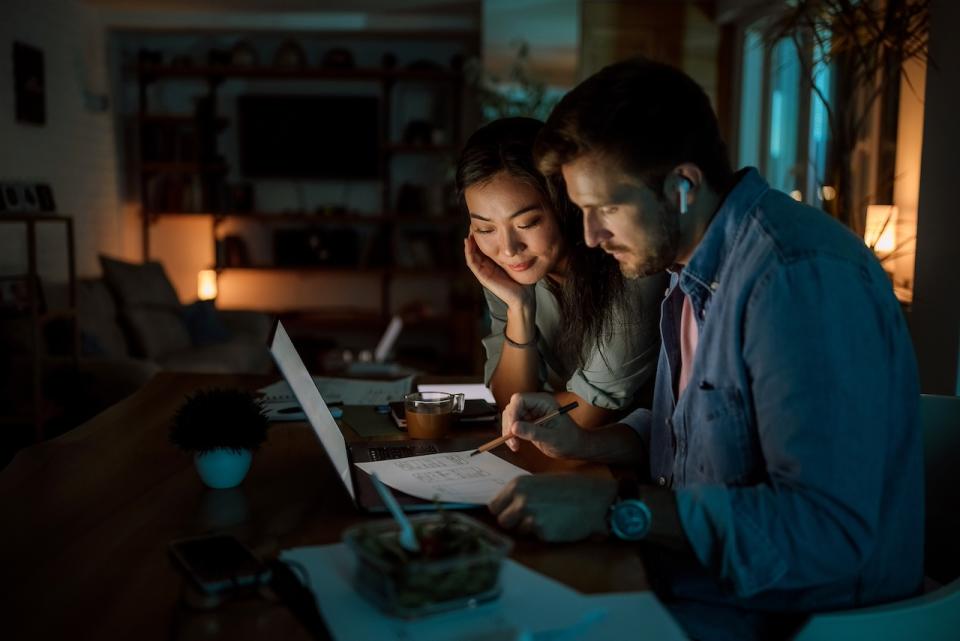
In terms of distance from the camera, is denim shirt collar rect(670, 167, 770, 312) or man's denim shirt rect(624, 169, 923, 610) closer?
man's denim shirt rect(624, 169, 923, 610)

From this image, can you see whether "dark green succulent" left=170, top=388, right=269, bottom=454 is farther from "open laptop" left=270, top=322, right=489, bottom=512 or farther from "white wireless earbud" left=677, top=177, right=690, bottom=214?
"white wireless earbud" left=677, top=177, right=690, bottom=214

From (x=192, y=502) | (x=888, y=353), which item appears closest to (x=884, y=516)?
(x=888, y=353)

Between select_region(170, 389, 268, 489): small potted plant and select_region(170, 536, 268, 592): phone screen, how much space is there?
251 millimetres

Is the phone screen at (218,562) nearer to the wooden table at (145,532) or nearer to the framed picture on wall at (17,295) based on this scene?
the wooden table at (145,532)

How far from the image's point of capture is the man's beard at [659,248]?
1.19m

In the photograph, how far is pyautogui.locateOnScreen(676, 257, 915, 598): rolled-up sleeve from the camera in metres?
0.99

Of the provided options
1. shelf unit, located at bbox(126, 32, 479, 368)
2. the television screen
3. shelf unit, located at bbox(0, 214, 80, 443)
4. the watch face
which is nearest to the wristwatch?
the watch face

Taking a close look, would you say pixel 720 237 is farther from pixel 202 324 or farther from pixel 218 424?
pixel 202 324

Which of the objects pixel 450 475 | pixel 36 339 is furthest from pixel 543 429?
pixel 36 339

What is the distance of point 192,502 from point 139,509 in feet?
0.23

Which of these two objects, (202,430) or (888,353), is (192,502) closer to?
(202,430)

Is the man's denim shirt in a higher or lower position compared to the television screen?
lower

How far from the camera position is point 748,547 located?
101cm

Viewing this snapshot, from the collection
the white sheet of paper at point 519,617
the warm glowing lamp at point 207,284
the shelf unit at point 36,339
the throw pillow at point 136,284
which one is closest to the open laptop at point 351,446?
the white sheet of paper at point 519,617
